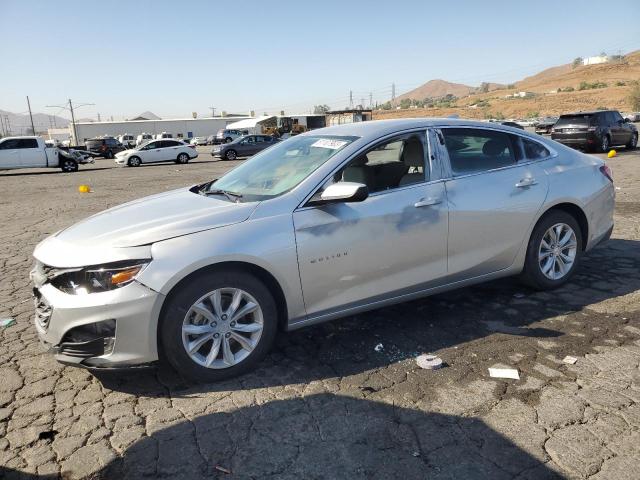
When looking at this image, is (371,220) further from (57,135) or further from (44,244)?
(57,135)

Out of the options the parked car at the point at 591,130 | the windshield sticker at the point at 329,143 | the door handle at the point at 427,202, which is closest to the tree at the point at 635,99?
the parked car at the point at 591,130

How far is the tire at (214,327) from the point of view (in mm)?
3162

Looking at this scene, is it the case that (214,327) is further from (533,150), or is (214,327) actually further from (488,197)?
(533,150)

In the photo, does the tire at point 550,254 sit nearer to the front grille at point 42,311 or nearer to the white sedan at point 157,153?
the front grille at point 42,311

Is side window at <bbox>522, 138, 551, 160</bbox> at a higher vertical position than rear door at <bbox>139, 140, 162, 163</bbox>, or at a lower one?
higher

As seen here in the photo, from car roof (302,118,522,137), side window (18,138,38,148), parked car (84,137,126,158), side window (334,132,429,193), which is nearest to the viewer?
side window (334,132,429,193)

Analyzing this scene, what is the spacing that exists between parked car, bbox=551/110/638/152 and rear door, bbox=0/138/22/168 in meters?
24.2

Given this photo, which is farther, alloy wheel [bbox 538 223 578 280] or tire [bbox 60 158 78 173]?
tire [bbox 60 158 78 173]

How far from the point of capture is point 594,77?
99.0 metres

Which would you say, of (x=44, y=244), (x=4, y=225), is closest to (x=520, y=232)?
(x=44, y=244)

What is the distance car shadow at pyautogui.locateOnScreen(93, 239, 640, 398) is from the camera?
3.43 meters

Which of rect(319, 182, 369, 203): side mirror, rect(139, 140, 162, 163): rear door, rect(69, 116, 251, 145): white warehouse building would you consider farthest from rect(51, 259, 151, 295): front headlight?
rect(69, 116, 251, 145): white warehouse building

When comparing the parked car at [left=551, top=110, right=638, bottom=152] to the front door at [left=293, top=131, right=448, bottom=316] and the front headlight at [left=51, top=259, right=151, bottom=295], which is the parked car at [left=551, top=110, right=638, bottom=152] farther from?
the front headlight at [left=51, top=259, right=151, bottom=295]

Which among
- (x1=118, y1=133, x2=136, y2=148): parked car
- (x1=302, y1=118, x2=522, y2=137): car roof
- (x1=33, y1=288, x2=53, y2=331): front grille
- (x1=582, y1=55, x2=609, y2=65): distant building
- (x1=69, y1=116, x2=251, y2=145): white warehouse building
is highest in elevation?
(x1=582, y1=55, x2=609, y2=65): distant building
